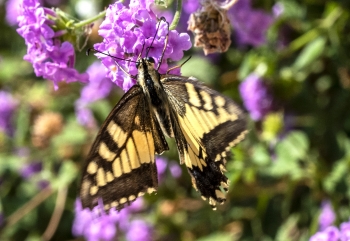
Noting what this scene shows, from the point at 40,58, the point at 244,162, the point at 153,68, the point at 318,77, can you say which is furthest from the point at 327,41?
the point at 40,58

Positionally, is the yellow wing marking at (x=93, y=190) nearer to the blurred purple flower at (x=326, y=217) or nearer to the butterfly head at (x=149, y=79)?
the butterfly head at (x=149, y=79)

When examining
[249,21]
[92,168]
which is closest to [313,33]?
[249,21]

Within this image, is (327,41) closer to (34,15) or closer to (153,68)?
(153,68)

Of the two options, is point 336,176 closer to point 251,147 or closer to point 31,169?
point 251,147

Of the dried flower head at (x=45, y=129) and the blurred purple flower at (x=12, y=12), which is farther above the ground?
the blurred purple flower at (x=12, y=12)

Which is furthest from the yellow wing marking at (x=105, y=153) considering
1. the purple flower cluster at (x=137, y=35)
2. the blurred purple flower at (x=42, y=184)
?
the blurred purple flower at (x=42, y=184)
